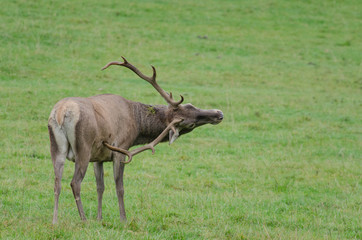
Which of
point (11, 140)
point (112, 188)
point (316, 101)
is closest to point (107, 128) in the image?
point (112, 188)

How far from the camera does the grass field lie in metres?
8.08

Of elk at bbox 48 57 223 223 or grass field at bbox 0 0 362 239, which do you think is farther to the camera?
grass field at bbox 0 0 362 239

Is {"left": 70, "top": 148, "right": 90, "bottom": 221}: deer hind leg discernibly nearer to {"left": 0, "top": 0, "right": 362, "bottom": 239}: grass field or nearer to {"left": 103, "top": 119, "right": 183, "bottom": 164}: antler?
{"left": 103, "top": 119, "right": 183, "bottom": 164}: antler

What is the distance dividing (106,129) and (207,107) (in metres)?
10.0

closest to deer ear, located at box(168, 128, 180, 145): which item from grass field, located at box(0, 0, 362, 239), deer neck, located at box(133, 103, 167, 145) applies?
deer neck, located at box(133, 103, 167, 145)

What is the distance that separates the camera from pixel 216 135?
14.8 metres

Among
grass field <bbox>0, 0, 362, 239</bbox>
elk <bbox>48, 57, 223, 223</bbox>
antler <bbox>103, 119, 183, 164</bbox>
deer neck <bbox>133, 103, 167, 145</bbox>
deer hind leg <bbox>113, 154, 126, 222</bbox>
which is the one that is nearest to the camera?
elk <bbox>48, 57, 223, 223</bbox>

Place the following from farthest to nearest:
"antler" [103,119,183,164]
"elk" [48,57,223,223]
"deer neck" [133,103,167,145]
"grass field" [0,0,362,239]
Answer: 1. "deer neck" [133,103,167,145]
2. "grass field" [0,0,362,239]
3. "antler" [103,119,183,164]
4. "elk" [48,57,223,223]

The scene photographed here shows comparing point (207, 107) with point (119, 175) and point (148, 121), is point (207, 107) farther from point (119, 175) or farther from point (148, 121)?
point (119, 175)

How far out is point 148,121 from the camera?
8.45m

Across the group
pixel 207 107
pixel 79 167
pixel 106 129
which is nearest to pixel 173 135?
pixel 106 129

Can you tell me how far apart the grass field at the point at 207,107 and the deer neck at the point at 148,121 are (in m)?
1.07

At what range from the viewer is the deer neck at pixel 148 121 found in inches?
331

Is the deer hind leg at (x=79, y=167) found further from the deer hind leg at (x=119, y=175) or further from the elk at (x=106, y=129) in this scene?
the deer hind leg at (x=119, y=175)
